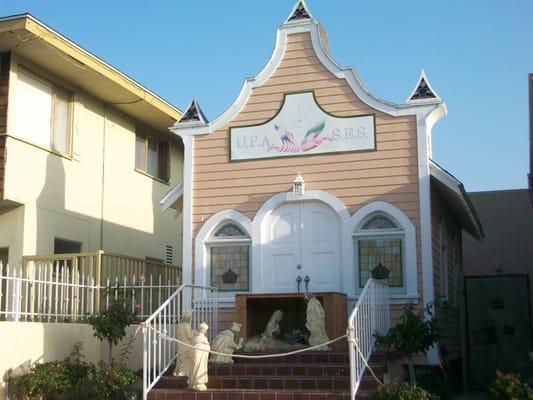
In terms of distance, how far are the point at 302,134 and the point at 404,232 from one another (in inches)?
100

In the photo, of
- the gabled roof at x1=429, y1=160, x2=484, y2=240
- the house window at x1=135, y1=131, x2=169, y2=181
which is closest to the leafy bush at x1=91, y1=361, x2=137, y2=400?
the gabled roof at x1=429, y1=160, x2=484, y2=240

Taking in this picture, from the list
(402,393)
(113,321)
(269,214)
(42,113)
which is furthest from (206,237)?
(402,393)

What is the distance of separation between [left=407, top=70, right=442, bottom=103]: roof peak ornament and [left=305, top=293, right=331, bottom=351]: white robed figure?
3.87 m

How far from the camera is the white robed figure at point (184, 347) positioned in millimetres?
11484

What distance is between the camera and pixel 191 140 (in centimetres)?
1447

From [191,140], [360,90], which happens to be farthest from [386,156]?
[191,140]

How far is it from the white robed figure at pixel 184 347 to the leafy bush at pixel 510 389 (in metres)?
4.38

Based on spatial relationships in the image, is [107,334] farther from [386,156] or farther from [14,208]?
[386,156]

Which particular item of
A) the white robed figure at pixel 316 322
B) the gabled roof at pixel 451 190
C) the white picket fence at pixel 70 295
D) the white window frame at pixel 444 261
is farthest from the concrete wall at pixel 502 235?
the white robed figure at pixel 316 322

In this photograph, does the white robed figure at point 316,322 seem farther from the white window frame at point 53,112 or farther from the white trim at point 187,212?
the white window frame at point 53,112

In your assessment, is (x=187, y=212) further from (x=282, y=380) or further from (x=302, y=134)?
(x=282, y=380)

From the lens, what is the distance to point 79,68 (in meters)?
15.9

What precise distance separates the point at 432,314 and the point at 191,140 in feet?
18.1

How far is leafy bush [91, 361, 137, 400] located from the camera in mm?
11242
